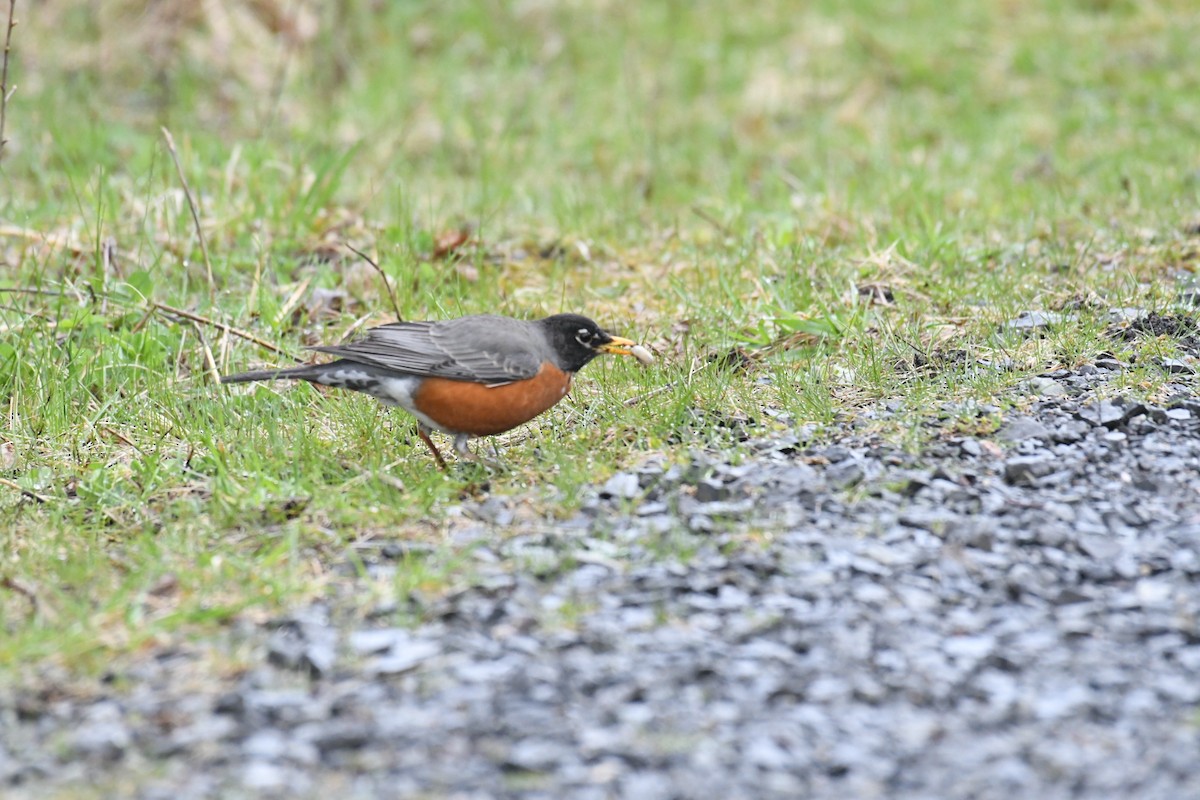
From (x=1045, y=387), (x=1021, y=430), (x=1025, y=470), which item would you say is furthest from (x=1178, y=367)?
(x=1025, y=470)

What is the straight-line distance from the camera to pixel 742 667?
3830 millimetres

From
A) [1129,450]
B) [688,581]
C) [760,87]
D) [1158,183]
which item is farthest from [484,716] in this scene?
[760,87]

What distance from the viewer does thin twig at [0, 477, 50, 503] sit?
536 cm

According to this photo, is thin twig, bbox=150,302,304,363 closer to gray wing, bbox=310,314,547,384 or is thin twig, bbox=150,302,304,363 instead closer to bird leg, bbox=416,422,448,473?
gray wing, bbox=310,314,547,384

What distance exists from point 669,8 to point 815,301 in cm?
735

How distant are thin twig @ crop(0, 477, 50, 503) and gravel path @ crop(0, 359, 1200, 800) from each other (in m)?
1.52

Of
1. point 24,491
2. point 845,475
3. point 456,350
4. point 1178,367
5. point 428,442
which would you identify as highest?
point 1178,367

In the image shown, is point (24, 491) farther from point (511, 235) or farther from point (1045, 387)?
point (1045, 387)

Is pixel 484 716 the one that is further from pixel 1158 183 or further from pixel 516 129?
pixel 516 129

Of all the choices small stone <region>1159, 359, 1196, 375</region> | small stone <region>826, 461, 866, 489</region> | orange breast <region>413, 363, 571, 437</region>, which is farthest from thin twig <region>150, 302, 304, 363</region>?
small stone <region>1159, 359, 1196, 375</region>

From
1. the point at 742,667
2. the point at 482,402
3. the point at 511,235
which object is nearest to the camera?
the point at 742,667

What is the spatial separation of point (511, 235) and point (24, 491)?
151 inches

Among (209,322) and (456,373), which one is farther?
(209,322)

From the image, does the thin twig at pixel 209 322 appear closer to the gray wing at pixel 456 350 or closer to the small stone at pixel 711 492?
the gray wing at pixel 456 350
